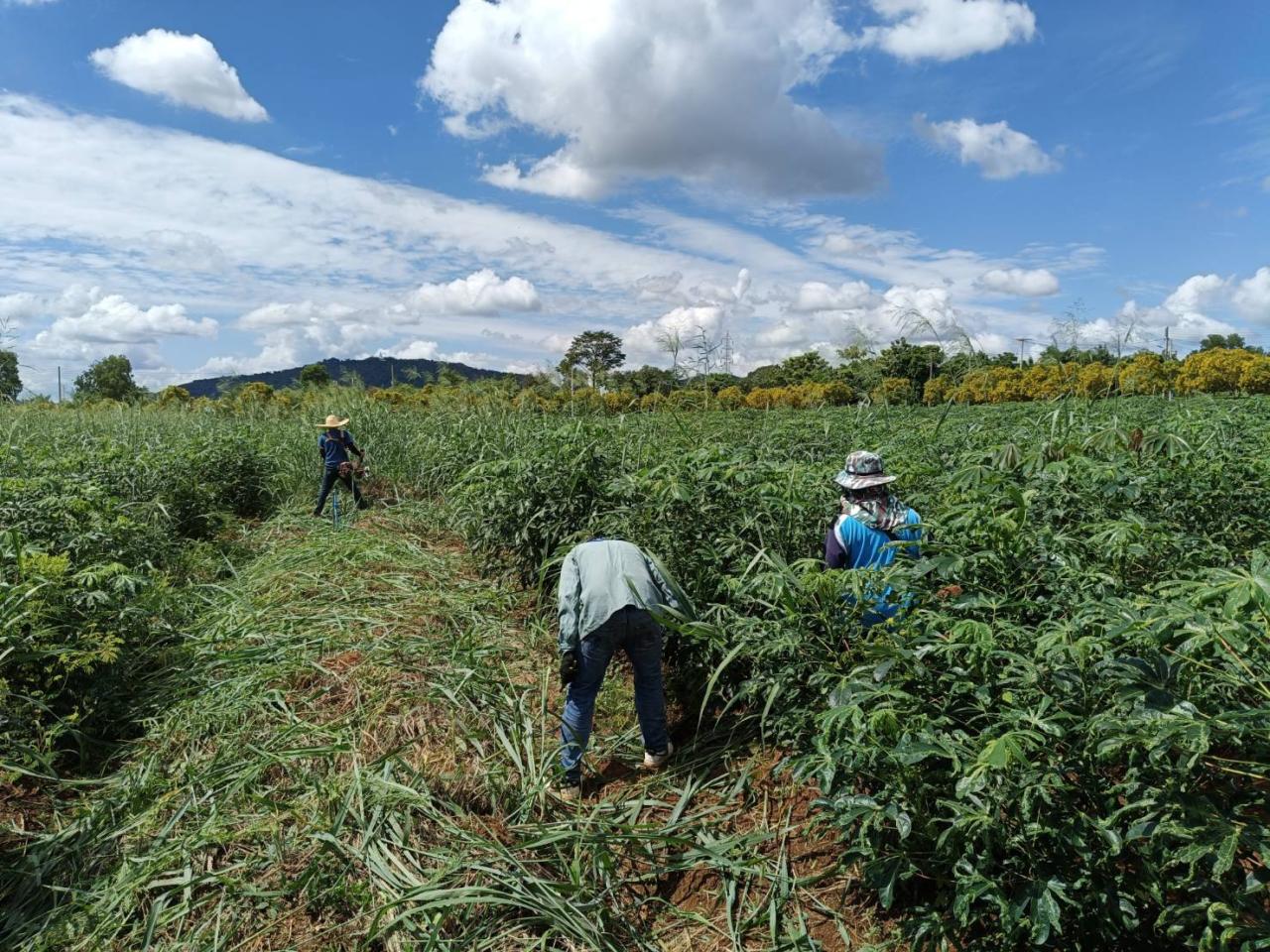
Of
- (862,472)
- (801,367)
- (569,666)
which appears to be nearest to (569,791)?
(569,666)

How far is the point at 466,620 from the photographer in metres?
4.77

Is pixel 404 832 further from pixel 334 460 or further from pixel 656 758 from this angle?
pixel 334 460

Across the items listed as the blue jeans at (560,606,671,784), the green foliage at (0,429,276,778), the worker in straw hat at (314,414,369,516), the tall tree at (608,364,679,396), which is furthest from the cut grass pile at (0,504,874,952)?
the worker in straw hat at (314,414,369,516)

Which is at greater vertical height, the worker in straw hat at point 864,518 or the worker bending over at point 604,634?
the worker in straw hat at point 864,518

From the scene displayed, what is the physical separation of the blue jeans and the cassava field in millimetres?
139

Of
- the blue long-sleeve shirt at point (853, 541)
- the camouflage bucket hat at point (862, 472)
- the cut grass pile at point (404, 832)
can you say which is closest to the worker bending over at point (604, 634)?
the cut grass pile at point (404, 832)

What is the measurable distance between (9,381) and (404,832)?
16.3 meters

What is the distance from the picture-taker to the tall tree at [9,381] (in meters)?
13.2

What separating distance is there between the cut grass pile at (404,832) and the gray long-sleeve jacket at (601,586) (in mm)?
611

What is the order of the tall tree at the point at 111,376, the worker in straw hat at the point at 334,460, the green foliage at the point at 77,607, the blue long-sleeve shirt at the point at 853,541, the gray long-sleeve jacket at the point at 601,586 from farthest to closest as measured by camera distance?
the tall tree at the point at 111,376 < the worker in straw hat at the point at 334,460 < the green foliage at the point at 77,607 < the gray long-sleeve jacket at the point at 601,586 < the blue long-sleeve shirt at the point at 853,541

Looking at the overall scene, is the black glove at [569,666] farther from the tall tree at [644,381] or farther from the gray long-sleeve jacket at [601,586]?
the tall tree at [644,381]

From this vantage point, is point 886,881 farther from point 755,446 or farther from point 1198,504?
point 755,446

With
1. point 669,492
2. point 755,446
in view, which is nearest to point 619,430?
point 755,446

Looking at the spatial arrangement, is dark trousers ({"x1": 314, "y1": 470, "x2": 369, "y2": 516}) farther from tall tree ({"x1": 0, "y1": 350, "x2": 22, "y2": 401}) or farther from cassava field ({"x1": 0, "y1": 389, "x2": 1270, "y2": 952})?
tall tree ({"x1": 0, "y1": 350, "x2": 22, "y2": 401})
